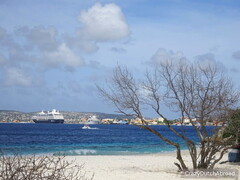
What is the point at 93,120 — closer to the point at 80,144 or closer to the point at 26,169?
the point at 80,144

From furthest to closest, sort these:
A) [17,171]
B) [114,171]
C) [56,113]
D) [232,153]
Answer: [56,113] → [232,153] → [114,171] → [17,171]

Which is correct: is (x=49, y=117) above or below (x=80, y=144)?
above

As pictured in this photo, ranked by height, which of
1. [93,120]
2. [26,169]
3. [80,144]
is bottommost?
[80,144]

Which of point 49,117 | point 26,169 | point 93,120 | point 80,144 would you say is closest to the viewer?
point 26,169

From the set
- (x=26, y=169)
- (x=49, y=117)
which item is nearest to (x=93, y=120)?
(x=49, y=117)

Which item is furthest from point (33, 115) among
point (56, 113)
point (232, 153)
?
point (232, 153)

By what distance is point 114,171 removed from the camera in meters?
18.0

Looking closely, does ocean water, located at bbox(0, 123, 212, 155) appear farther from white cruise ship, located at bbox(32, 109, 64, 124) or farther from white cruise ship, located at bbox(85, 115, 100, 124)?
white cruise ship, located at bbox(85, 115, 100, 124)

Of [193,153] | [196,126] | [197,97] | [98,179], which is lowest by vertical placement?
[98,179]

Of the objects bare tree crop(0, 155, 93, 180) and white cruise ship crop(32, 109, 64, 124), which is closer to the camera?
bare tree crop(0, 155, 93, 180)

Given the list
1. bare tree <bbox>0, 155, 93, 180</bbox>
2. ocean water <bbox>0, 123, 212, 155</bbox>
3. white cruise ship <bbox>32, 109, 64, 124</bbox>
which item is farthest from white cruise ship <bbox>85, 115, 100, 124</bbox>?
bare tree <bbox>0, 155, 93, 180</bbox>

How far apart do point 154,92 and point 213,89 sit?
2161mm

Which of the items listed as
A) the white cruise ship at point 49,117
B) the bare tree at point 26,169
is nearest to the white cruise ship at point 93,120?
the white cruise ship at point 49,117

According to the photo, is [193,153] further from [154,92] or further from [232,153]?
[232,153]
